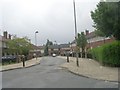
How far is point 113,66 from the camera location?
30.6m

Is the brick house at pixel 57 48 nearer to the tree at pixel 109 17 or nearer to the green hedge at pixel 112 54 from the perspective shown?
the tree at pixel 109 17

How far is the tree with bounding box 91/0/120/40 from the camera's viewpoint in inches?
1196

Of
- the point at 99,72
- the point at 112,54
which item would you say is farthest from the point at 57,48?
the point at 99,72

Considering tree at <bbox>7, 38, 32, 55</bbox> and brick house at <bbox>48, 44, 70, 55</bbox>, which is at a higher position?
brick house at <bbox>48, 44, 70, 55</bbox>

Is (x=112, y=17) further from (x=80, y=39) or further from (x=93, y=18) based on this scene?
(x=80, y=39)

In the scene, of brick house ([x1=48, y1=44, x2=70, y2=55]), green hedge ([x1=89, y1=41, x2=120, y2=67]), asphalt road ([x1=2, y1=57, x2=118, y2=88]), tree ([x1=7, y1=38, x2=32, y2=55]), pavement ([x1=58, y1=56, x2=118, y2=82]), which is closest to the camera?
asphalt road ([x1=2, y1=57, x2=118, y2=88])

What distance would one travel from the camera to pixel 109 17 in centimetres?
3133

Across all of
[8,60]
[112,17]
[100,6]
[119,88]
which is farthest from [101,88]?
[8,60]

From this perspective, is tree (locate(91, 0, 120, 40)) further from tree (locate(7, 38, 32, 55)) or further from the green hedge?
tree (locate(7, 38, 32, 55))

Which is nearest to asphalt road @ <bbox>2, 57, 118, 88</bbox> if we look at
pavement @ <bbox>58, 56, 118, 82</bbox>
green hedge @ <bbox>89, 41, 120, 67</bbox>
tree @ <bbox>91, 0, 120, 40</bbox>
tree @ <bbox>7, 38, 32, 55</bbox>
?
pavement @ <bbox>58, 56, 118, 82</bbox>

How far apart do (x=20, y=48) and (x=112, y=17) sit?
48036mm

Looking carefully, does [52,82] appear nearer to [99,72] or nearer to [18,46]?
[99,72]

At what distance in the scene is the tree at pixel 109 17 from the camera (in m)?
30.4

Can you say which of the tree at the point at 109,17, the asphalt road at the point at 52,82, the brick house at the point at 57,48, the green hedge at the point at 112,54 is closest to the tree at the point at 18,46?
the tree at the point at 109,17
